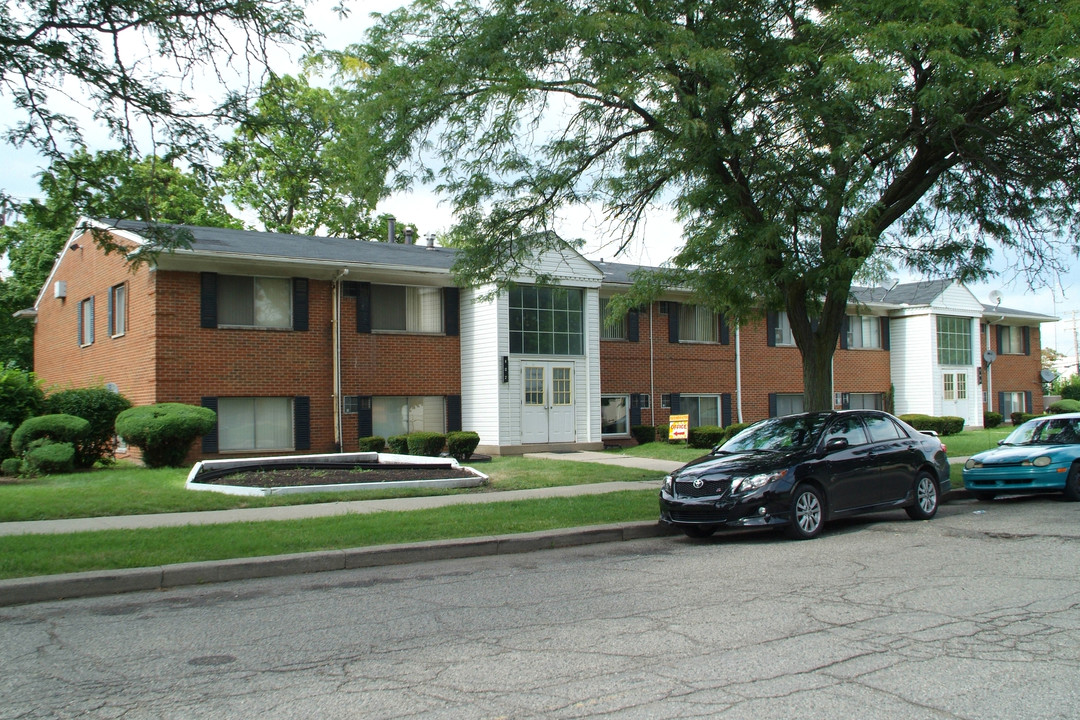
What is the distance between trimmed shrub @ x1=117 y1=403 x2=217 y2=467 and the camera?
1852cm

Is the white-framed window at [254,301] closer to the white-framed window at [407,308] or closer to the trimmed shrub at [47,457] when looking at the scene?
the white-framed window at [407,308]

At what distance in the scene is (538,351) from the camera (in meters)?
24.5

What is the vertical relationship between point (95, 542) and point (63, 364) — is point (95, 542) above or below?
below

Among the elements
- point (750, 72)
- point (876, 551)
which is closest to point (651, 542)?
point (876, 551)

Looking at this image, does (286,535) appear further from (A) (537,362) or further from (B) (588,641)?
(A) (537,362)

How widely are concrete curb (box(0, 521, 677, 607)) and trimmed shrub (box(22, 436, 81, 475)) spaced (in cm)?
1071

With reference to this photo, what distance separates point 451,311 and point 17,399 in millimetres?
10157

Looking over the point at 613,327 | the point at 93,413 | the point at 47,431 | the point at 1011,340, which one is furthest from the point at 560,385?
the point at 1011,340

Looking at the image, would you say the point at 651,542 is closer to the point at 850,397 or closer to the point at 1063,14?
the point at 1063,14

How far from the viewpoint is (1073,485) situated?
560 inches

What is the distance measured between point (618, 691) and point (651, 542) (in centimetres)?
614

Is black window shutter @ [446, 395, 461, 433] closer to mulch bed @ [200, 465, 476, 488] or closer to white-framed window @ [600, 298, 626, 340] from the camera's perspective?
white-framed window @ [600, 298, 626, 340]

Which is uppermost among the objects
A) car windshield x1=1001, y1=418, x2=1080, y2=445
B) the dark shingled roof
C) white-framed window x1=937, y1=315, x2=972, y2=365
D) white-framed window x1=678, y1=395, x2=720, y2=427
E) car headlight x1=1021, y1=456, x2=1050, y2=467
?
the dark shingled roof

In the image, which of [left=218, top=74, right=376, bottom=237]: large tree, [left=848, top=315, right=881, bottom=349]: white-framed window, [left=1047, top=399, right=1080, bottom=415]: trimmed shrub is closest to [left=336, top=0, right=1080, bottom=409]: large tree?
[left=218, top=74, right=376, bottom=237]: large tree
